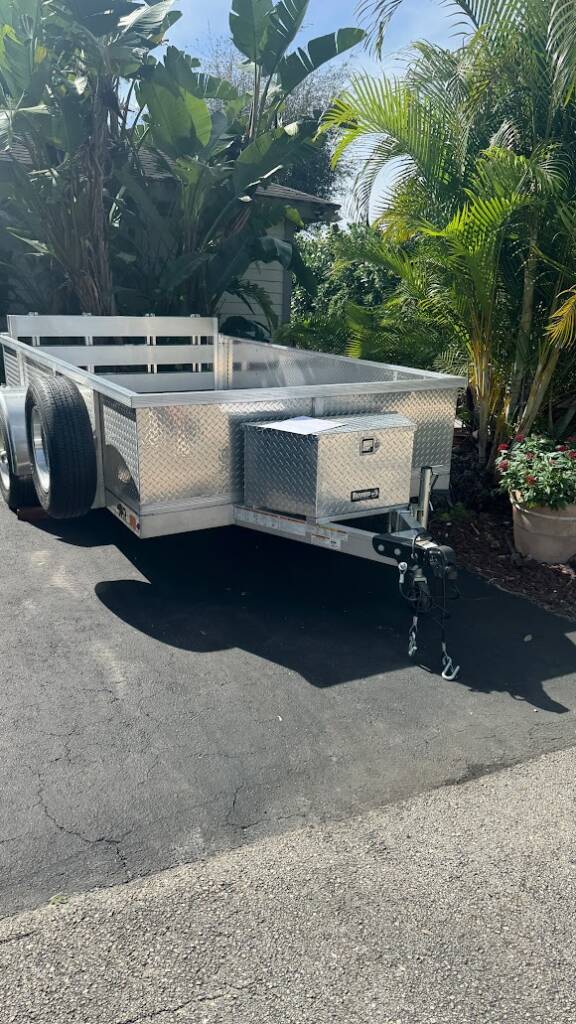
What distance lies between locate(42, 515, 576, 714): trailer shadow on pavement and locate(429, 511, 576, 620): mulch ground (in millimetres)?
150

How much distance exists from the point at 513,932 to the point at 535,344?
4528 mm

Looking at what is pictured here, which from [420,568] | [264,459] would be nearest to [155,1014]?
[420,568]

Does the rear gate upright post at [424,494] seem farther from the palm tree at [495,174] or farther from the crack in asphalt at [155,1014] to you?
the crack in asphalt at [155,1014]

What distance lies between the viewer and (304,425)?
4.15 m

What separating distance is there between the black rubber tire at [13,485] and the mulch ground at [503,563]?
9.72 ft

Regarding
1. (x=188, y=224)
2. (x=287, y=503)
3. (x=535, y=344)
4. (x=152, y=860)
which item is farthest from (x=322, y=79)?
(x=152, y=860)

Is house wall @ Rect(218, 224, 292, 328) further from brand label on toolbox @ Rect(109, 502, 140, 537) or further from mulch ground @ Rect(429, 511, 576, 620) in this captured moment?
brand label on toolbox @ Rect(109, 502, 140, 537)

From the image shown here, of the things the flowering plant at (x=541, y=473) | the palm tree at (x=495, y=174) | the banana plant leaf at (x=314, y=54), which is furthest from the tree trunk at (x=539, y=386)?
the banana plant leaf at (x=314, y=54)

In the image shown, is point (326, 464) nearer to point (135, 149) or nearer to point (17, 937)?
point (17, 937)

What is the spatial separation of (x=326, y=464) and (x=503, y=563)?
190 cm

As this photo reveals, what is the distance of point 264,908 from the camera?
7.82 ft

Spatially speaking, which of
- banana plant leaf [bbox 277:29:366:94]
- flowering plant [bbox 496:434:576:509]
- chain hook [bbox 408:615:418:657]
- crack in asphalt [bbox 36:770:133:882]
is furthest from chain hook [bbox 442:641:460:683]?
banana plant leaf [bbox 277:29:366:94]

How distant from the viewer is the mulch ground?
15.8 feet

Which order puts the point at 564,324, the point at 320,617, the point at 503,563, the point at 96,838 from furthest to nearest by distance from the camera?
the point at 503,563
the point at 564,324
the point at 320,617
the point at 96,838
